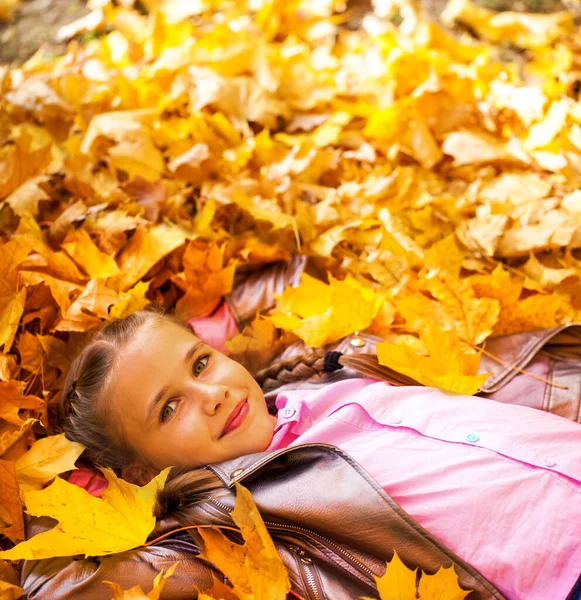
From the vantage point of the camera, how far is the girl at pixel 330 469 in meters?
1.24

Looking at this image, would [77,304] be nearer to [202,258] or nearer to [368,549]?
[202,258]

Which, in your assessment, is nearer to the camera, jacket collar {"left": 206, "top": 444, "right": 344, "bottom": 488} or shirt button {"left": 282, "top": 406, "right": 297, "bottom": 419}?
jacket collar {"left": 206, "top": 444, "right": 344, "bottom": 488}

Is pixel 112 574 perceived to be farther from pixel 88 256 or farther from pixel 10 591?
pixel 88 256

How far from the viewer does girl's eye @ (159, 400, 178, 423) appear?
144cm

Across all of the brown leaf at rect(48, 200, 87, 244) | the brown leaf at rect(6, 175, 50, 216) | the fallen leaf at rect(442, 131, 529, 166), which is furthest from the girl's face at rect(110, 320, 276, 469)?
the fallen leaf at rect(442, 131, 529, 166)

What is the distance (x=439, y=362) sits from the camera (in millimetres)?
1575

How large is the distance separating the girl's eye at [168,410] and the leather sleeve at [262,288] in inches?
19.5

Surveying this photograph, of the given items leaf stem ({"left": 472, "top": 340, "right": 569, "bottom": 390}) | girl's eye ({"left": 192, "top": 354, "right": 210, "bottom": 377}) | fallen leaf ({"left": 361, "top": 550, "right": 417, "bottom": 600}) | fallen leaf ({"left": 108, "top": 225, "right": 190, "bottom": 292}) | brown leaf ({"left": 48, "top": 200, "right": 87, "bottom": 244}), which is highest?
brown leaf ({"left": 48, "top": 200, "right": 87, "bottom": 244})

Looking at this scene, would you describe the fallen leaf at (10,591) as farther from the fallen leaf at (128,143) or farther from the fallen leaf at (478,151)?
the fallen leaf at (478,151)

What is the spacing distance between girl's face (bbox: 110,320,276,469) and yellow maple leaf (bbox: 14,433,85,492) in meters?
0.12

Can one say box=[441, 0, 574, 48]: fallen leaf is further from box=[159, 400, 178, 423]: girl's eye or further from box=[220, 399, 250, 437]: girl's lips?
box=[159, 400, 178, 423]: girl's eye

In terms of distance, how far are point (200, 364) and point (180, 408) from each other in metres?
0.13

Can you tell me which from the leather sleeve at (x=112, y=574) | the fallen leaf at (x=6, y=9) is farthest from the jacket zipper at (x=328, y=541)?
the fallen leaf at (x=6, y=9)

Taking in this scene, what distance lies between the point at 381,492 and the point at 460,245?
0.93 metres
